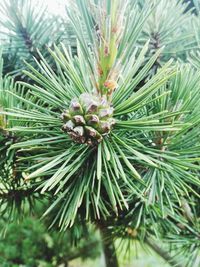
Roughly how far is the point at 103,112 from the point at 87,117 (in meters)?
0.01

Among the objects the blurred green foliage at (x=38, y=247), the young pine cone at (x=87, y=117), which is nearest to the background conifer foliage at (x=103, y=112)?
the young pine cone at (x=87, y=117)

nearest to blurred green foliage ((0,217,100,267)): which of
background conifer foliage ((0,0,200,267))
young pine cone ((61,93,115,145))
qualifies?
background conifer foliage ((0,0,200,267))

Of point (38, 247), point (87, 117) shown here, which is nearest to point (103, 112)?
point (87, 117)

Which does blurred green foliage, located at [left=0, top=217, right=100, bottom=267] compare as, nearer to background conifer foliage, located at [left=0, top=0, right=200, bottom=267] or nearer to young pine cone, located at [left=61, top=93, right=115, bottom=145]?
background conifer foliage, located at [left=0, top=0, right=200, bottom=267]

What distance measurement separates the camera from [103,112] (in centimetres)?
28

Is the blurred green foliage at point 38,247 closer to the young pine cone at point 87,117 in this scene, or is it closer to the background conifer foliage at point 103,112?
the background conifer foliage at point 103,112

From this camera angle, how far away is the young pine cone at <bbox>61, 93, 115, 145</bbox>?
0.28 metres

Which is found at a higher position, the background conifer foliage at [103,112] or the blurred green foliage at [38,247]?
the background conifer foliage at [103,112]

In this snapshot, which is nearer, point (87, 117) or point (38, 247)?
point (87, 117)

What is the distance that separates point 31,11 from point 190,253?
0.37m

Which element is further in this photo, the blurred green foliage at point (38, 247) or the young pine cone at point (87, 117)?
the blurred green foliage at point (38, 247)

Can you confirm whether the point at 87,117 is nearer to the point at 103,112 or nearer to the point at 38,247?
the point at 103,112

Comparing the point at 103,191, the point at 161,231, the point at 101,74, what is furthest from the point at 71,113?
the point at 161,231

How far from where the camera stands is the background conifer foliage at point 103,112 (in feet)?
0.93
